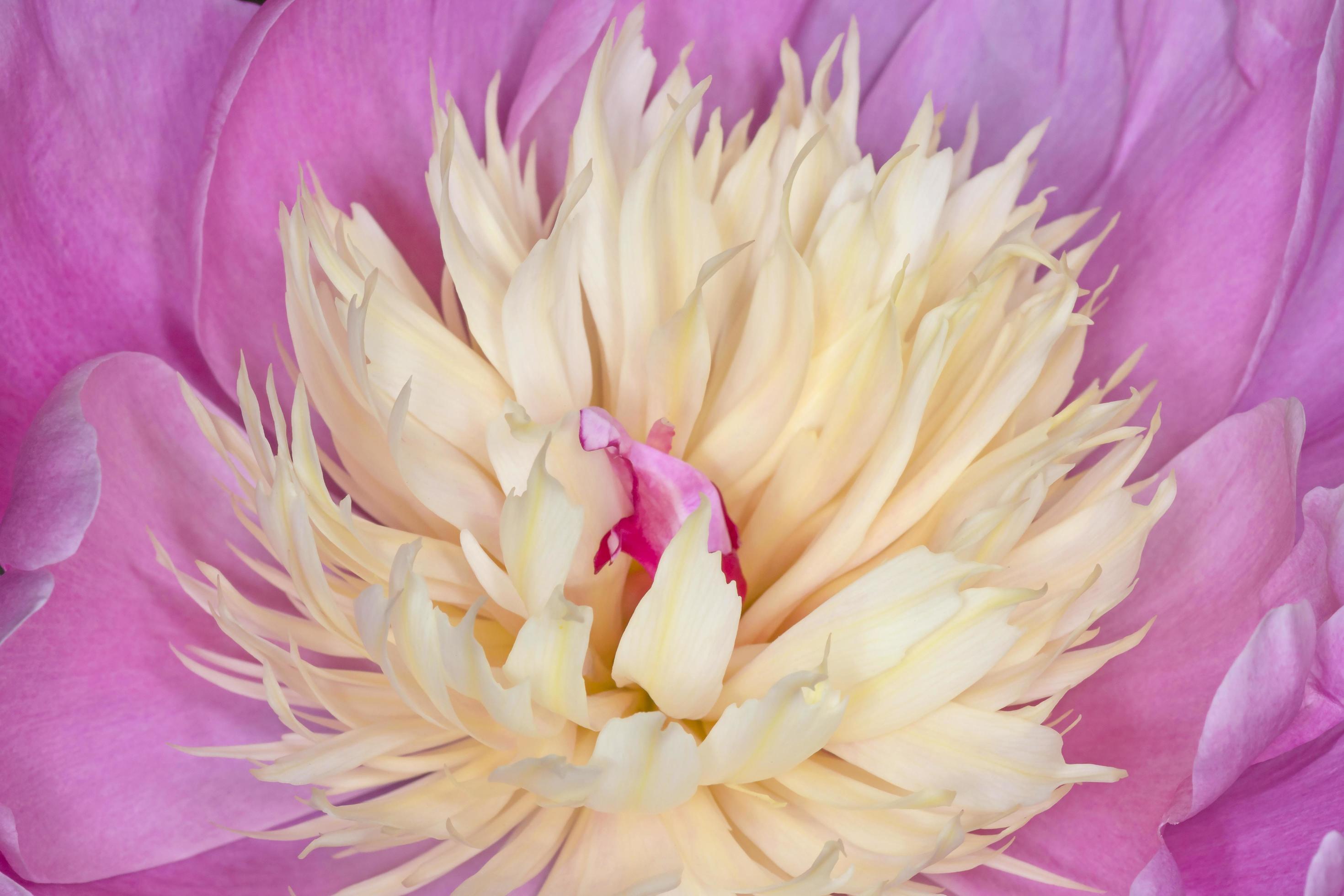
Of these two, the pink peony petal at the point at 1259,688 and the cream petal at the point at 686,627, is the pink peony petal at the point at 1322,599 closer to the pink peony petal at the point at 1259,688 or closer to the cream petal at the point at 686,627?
the pink peony petal at the point at 1259,688

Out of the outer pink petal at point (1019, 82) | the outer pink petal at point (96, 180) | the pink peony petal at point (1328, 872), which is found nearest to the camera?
the pink peony petal at point (1328, 872)

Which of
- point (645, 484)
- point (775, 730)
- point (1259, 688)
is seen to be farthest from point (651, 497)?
point (1259, 688)

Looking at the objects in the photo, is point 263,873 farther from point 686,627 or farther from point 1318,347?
point 1318,347

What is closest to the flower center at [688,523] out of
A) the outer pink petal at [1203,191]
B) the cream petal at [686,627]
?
the cream petal at [686,627]

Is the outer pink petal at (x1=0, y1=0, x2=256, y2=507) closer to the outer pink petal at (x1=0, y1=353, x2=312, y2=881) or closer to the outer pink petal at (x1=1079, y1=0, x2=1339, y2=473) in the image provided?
the outer pink petal at (x1=0, y1=353, x2=312, y2=881)

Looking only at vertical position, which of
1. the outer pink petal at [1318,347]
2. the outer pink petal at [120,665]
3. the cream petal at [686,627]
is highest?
the outer pink petal at [1318,347]

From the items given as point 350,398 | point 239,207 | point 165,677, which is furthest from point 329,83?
point 165,677

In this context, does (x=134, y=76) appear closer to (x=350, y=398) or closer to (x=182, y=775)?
(x=350, y=398)
